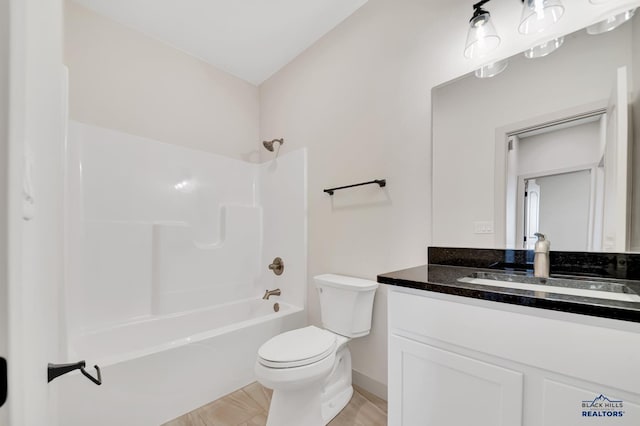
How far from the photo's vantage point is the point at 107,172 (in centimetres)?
188

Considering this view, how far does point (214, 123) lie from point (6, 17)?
7.62 feet

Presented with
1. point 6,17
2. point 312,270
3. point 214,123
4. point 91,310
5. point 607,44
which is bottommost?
point 91,310

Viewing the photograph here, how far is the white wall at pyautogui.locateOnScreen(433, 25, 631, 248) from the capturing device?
1.03m

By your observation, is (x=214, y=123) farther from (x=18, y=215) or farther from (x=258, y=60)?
(x=18, y=215)

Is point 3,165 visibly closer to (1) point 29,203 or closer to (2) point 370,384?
(1) point 29,203

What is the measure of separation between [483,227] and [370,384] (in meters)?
1.22

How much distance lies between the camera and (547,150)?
115 centimetres

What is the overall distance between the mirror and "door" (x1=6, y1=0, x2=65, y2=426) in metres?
1.48

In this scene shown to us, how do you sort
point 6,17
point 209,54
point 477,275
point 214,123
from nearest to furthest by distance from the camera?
1. point 6,17
2. point 477,275
3. point 209,54
4. point 214,123

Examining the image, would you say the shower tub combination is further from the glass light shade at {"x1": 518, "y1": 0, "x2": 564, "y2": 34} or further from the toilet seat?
the glass light shade at {"x1": 518, "y1": 0, "x2": 564, "y2": 34}

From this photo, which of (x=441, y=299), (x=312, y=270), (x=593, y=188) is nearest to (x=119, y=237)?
(x=312, y=270)

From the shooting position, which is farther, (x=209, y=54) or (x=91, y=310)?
(x=209, y=54)

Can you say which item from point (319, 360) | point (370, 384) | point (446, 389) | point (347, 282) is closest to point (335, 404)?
point (370, 384)

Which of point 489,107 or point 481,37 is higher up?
point 481,37
